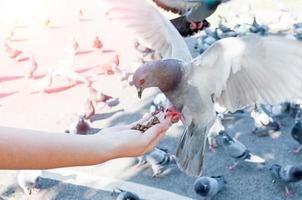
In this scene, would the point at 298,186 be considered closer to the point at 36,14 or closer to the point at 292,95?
the point at 292,95

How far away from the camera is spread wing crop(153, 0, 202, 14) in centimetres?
590

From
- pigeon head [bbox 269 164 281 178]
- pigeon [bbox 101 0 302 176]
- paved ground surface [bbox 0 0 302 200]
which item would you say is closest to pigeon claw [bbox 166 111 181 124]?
pigeon [bbox 101 0 302 176]

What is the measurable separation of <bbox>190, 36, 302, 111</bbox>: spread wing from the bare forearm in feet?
2.69

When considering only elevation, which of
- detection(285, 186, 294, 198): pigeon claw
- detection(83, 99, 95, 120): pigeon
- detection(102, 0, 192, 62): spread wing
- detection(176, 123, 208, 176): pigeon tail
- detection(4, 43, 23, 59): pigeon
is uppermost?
detection(102, 0, 192, 62): spread wing

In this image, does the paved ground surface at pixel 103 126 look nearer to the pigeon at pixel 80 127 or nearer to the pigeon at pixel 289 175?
the pigeon at pixel 289 175

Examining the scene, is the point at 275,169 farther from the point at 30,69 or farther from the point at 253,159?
the point at 30,69

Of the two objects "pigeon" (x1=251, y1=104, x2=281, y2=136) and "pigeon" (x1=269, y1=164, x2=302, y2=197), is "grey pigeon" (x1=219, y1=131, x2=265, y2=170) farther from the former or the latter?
"pigeon" (x1=251, y1=104, x2=281, y2=136)

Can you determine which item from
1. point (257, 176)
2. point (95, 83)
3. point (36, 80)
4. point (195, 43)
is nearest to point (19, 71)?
point (36, 80)

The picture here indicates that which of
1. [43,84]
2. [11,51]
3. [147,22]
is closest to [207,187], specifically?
[147,22]

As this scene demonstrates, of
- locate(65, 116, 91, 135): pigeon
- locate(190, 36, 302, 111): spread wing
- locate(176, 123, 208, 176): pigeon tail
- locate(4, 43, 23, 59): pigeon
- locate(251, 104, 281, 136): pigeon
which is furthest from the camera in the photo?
locate(4, 43, 23, 59): pigeon

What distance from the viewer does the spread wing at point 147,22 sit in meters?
2.75

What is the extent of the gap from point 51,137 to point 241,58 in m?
1.04

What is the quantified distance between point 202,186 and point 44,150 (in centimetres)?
247

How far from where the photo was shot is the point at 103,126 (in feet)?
17.1
